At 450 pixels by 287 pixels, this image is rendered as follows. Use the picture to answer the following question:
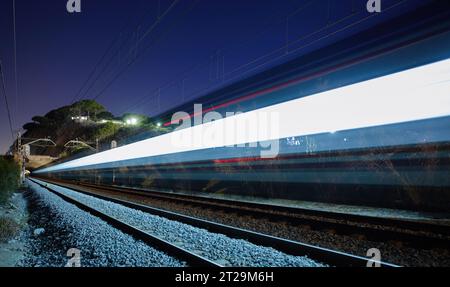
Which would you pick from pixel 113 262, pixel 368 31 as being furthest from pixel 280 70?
pixel 113 262

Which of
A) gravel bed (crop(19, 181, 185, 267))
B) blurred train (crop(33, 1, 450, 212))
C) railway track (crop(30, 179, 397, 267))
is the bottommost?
gravel bed (crop(19, 181, 185, 267))

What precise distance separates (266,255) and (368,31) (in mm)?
5646

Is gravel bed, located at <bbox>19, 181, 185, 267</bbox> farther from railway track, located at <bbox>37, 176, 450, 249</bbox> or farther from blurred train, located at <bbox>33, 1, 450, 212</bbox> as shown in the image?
blurred train, located at <bbox>33, 1, 450, 212</bbox>

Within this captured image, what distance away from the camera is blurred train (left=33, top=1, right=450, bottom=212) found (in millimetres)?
6273

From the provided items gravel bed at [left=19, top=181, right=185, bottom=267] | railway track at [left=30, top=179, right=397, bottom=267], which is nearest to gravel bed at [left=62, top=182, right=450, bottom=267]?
railway track at [left=30, top=179, right=397, bottom=267]

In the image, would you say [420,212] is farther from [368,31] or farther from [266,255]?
[266,255]

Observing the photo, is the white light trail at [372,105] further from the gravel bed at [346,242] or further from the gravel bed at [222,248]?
the gravel bed at [222,248]

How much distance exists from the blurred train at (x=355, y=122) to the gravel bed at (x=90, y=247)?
18.7 feet

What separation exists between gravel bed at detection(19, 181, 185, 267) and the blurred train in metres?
5.69

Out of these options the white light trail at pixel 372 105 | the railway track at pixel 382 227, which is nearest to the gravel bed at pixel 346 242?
the railway track at pixel 382 227

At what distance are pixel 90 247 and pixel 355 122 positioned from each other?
6894 mm

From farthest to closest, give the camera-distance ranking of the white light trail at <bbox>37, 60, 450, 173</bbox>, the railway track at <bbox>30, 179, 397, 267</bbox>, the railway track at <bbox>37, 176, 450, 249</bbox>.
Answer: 1. the white light trail at <bbox>37, 60, 450, 173</bbox>
2. the railway track at <bbox>37, 176, 450, 249</bbox>
3. the railway track at <bbox>30, 179, 397, 267</bbox>

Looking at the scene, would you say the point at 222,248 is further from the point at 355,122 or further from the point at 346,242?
the point at 355,122

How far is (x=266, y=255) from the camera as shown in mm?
4168
